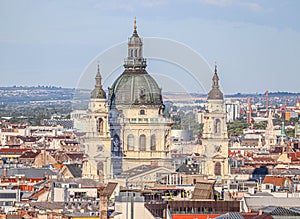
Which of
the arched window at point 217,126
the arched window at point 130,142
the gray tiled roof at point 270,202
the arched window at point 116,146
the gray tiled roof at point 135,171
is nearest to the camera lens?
the gray tiled roof at point 270,202

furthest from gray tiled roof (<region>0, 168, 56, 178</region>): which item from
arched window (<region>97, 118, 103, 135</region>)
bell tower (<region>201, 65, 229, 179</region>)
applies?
bell tower (<region>201, 65, 229, 179</region>)

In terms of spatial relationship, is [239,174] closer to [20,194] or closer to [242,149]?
[20,194]

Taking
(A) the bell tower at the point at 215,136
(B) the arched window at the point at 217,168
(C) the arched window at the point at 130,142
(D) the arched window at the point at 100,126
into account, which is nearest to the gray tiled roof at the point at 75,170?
(D) the arched window at the point at 100,126

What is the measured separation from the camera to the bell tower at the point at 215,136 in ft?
Answer: 317

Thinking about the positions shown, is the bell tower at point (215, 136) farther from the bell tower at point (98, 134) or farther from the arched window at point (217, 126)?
the bell tower at point (98, 134)

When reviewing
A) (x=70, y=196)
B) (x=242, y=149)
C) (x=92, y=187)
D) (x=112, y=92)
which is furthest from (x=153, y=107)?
(x=242, y=149)

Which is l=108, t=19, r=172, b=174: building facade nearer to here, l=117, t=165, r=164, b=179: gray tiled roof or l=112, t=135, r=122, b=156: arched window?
l=112, t=135, r=122, b=156: arched window

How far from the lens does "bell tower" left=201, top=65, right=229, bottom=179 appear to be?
9656cm

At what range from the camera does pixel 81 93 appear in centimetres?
9506

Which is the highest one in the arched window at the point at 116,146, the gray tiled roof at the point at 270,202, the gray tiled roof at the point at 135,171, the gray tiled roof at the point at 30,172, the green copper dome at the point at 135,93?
the green copper dome at the point at 135,93

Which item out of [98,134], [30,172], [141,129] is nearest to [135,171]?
[98,134]

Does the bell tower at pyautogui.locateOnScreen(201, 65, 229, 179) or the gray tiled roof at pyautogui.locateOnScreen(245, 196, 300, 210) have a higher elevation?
the bell tower at pyautogui.locateOnScreen(201, 65, 229, 179)

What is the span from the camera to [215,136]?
98.1 metres

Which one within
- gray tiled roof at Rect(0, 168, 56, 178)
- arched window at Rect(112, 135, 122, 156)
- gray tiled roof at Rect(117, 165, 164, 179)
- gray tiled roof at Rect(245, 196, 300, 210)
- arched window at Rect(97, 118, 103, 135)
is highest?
arched window at Rect(97, 118, 103, 135)
